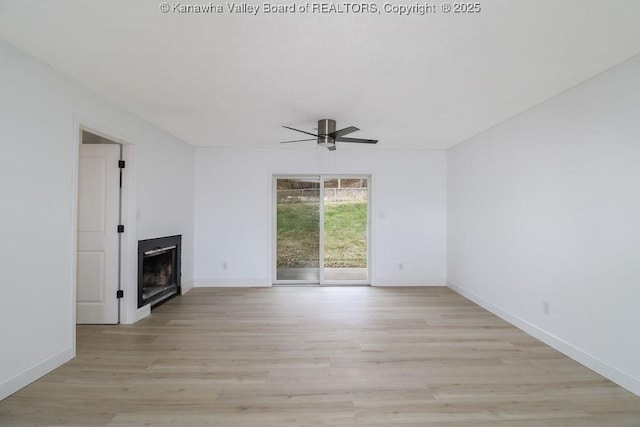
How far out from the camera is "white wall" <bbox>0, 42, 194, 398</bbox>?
6.38ft

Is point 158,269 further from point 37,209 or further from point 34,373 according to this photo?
point 37,209

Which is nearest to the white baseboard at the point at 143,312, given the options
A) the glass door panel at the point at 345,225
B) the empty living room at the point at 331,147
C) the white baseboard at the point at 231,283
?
the empty living room at the point at 331,147

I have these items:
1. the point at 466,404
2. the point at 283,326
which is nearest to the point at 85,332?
the point at 283,326

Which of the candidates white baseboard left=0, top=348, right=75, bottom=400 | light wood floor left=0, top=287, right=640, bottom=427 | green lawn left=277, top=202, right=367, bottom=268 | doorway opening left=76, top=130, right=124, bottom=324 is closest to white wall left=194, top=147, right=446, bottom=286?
green lawn left=277, top=202, right=367, bottom=268

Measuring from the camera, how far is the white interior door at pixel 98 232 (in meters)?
3.17

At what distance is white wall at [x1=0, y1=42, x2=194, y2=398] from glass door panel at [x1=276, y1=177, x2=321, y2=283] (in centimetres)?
283

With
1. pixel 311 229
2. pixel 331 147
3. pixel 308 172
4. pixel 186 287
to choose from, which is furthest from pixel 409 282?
pixel 186 287

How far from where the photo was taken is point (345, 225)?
16.9 ft

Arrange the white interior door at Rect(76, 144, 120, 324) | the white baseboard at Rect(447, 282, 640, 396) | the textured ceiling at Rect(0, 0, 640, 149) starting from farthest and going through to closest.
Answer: the white interior door at Rect(76, 144, 120, 324), the white baseboard at Rect(447, 282, 640, 396), the textured ceiling at Rect(0, 0, 640, 149)

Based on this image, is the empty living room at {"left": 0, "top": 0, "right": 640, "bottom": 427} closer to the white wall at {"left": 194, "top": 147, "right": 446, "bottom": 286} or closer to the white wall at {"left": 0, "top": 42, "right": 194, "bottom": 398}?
the white wall at {"left": 0, "top": 42, "right": 194, "bottom": 398}

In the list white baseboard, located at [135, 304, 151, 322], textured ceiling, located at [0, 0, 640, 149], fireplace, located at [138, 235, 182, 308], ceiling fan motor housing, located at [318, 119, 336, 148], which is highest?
textured ceiling, located at [0, 0, 640, 149]

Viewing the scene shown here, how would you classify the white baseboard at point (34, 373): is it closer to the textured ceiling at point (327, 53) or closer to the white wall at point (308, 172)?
the textured ceiling at point (327, 53)

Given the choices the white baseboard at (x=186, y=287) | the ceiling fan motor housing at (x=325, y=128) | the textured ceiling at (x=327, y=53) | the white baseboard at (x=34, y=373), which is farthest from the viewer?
the white baseboard at (x=186, y=287)

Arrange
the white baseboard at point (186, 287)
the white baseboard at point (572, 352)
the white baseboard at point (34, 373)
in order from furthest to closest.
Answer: the white baseboard at point (186, 287)
the white baseboard at point (572, 352)
the white baseboard at point (34, 373)
